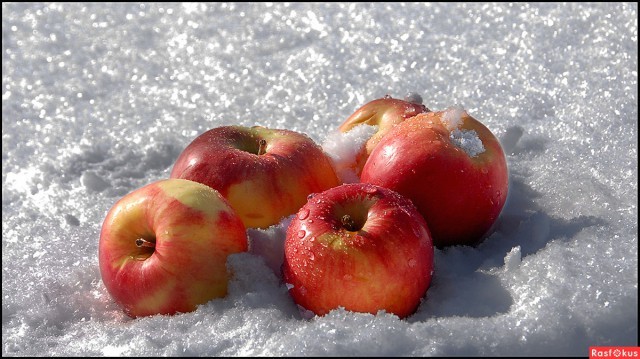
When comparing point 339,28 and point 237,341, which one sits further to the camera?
point 339,28

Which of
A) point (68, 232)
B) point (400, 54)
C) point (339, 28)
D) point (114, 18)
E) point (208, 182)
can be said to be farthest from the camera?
point (114, 18)

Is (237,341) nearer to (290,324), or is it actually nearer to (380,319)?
(290,324)

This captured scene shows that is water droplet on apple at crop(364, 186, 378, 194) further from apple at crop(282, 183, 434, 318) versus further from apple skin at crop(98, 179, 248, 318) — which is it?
apple skin at crop(98, 179, 248, 318)

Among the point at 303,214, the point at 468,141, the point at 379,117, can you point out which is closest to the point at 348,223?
the point at 303,214

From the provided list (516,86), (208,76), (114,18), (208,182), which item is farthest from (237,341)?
(114,18)

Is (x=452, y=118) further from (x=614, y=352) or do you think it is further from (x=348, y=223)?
(x=614, y=352)

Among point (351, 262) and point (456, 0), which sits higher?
Answer: point (456, 0)

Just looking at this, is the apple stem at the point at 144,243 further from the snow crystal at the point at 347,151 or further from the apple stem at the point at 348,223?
the snow crystal at the point at 347,151

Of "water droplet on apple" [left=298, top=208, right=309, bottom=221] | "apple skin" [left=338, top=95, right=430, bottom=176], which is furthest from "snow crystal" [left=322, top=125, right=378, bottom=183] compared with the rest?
"water droplet on apple" [left=298, top=208, right=309, bottom=221]
